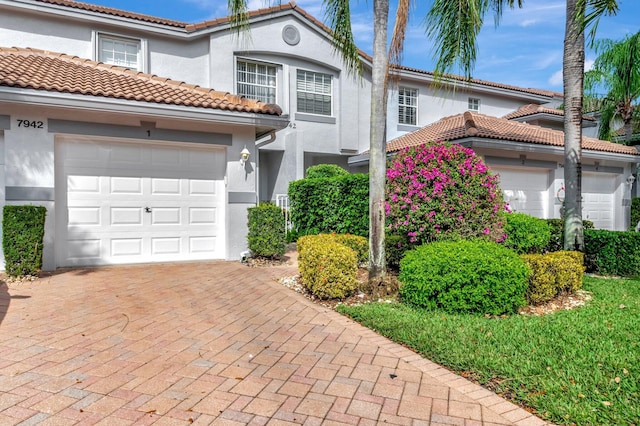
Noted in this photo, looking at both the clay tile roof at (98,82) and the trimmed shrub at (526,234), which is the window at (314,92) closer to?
the clay tile roof at (98,82)

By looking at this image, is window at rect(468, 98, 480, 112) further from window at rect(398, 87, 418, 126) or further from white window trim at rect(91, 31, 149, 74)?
white window trim at rect(91, 31, 149, 74)

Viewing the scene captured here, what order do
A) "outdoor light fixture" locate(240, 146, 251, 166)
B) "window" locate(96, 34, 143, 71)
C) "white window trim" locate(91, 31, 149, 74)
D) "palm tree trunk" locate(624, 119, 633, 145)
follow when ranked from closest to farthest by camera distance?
1. "outdoor light fixture" locate(240, 146, 251, 166)
2. "white window trim" locate(91, 31, 149, 74)
3. "window" locate(96, 34, 143, 71)
4. "palm tree trunk" locate(624, 119, 633, 145)

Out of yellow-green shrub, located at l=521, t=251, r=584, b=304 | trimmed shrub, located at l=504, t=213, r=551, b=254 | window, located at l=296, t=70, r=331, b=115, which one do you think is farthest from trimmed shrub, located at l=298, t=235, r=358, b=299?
window, located at l=296, t=70, r=331, b=115

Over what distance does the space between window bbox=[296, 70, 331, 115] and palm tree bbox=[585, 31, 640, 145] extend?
1075cm

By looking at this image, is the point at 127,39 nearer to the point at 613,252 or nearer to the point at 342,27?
the point at 342,27

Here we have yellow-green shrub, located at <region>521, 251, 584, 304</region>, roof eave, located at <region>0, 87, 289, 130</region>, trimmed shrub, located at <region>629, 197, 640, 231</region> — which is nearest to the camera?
yellow-green shrub, located at <region>521, 251, 584, 304</region>

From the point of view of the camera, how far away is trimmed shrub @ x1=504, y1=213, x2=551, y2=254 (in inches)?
366

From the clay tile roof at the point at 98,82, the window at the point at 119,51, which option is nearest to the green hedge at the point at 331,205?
the clay tile roof at the point at 98,82

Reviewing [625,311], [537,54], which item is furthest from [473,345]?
[537,54]

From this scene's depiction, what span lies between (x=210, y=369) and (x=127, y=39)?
14.0 meters

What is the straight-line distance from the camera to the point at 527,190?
14.6 m

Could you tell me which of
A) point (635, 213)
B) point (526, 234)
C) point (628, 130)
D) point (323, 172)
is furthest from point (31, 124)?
point (628, 130)

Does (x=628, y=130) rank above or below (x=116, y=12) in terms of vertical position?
below

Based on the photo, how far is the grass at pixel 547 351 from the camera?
121 inches
